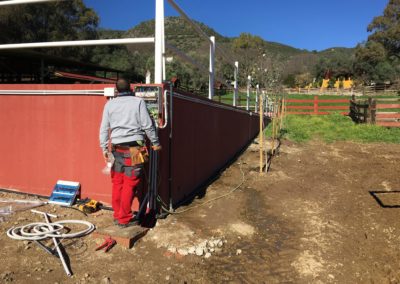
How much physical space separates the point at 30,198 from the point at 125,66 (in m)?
14.9

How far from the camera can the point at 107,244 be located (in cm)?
382

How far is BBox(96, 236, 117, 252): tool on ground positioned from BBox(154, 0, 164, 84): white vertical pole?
1.95m

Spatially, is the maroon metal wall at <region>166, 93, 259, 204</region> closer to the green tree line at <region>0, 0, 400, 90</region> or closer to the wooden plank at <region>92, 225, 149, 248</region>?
the green tree line at <region>0, 0, 400, 90</region>

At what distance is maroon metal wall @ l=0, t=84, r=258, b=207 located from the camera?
192 inches

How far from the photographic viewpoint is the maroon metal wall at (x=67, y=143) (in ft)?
16.0

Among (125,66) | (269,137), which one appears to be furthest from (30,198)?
(125,66)

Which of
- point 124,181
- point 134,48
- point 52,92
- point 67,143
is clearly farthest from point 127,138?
point 134,48

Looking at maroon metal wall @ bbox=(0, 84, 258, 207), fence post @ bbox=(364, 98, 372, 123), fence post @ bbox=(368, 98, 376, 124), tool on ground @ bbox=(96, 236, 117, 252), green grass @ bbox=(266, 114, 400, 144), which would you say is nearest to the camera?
tool on ground @ bbox=(96, 236, 117, 252)

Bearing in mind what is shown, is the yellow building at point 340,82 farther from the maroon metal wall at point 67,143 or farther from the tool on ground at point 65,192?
the tool on ground at point 65,192

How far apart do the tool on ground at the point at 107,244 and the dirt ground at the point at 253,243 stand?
7cm


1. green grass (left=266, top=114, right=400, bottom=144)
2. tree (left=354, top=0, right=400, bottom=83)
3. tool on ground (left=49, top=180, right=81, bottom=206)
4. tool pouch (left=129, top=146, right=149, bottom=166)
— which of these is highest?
tree (left=354, top=0, right=400, bottom=83)

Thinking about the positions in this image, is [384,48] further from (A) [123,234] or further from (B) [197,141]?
(A) [123,234]

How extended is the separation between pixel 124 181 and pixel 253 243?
1.68 metres

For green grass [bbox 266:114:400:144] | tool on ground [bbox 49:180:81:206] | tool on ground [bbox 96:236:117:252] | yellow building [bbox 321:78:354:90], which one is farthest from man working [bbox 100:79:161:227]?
yellow building [bbox 321:78:354:90]
